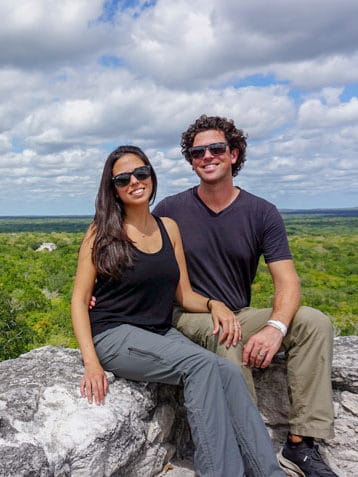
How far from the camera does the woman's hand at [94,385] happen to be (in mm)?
2682

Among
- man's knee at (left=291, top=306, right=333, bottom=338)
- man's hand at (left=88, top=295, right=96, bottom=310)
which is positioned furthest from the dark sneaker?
man's hand at (left=88, top=295, right=96, bottom=310)

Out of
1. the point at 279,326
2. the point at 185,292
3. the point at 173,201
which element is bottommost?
the point at 279,326

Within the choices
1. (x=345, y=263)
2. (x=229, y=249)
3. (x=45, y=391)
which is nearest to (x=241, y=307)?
(x=229, y=249)

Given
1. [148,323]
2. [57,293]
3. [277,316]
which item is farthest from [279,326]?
[57,293]

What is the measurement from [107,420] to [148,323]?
59cm

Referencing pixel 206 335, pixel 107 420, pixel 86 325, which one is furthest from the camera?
pixel 206 335

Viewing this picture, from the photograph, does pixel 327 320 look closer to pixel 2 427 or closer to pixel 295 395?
pixel 295 395

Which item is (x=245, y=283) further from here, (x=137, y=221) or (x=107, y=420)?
(x=107, y=420)

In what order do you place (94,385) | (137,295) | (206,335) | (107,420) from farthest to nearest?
1. (206,335)
2. (137,295)
3. (94,385)
4. (107,420)

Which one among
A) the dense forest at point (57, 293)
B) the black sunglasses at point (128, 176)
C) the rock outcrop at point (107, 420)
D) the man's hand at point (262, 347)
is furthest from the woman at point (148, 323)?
the dense forest at point (57, 293)

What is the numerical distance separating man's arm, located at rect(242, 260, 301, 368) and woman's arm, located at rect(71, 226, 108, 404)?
32.6 inches

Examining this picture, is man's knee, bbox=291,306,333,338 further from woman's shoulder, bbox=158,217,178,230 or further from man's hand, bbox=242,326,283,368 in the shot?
woman's shoulder, bbox=158,217,178,230

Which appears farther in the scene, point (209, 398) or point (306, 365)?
point (306, 365)

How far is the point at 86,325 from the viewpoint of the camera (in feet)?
9.35
